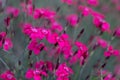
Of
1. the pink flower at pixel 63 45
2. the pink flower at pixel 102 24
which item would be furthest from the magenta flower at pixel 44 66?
the pink flower at pixel 102 24

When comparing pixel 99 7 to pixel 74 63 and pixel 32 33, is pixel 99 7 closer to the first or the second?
pixel 74 63

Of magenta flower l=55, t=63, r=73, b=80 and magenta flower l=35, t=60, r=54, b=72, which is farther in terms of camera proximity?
magenta flower l=35, t=60, r=54, b=72

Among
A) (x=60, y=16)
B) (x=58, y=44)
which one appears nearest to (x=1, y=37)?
(x=58, y=44)

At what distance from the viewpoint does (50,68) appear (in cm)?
282

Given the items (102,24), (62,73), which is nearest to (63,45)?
(62,73)

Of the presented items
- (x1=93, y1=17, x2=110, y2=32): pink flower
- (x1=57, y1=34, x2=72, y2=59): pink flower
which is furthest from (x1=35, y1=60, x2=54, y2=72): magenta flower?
(x1=93, y1=17, x2=110, y2=32): pink flower

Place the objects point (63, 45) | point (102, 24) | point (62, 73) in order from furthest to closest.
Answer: point (102, 24)
point (63, 45)
point (62, 73)

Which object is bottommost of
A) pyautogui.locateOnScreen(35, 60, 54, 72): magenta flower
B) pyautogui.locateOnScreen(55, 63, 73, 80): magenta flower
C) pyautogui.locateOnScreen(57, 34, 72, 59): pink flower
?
pyautogui.locateOnScreen(35, 60, 54, 72): magenta flower

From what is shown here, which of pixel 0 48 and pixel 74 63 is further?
pixel 74 63

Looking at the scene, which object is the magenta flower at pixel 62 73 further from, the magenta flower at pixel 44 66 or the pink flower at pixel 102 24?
the pink flower at pixel 102 24

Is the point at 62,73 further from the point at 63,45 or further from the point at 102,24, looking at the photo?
Result: the point at 102,24

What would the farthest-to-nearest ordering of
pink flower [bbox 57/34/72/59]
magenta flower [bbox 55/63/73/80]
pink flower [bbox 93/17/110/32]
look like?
pink flower [bbox 93/17/110/32]
pink flower [bbox 57/34/72/59]
magenta flower [bbox 55/63/73/80]

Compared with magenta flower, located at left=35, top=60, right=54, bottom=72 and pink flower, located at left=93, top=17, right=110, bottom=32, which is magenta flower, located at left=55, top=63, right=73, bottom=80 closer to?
magenta flower, located at left=35, top=60, right=54, bottom=72

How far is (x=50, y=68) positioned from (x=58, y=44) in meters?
0.21
